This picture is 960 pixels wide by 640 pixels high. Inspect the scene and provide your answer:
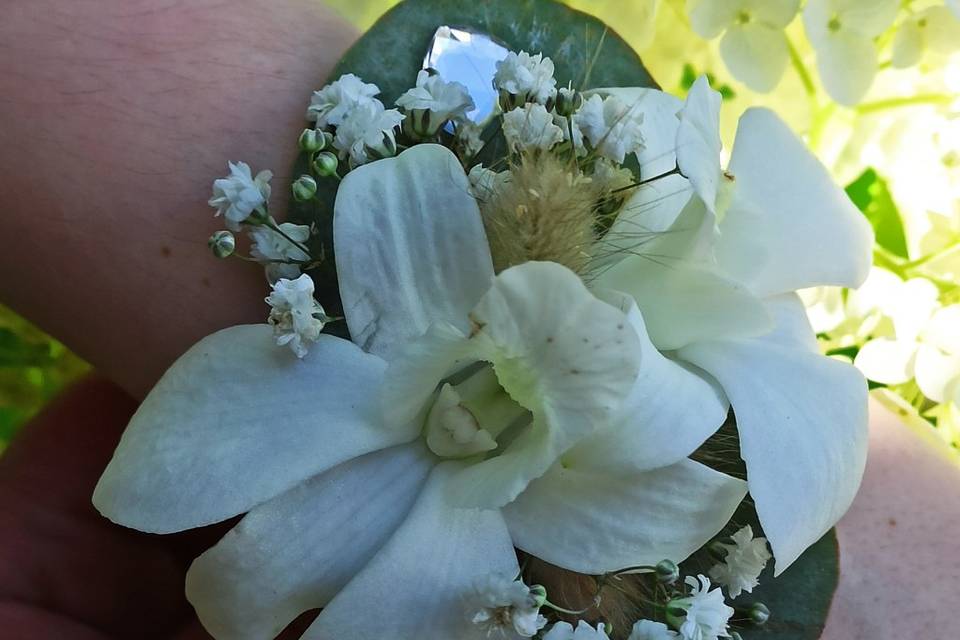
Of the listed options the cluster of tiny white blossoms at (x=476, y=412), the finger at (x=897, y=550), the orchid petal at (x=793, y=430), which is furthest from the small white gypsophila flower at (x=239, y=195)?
the finger at (x=897, y=550)

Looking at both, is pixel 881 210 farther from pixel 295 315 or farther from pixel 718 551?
pixel 295 315

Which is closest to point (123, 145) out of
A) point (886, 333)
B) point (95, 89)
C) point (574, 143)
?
point (95, 89)

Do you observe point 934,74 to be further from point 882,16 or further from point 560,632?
point 560,632

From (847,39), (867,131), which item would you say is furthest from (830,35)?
(867,131)

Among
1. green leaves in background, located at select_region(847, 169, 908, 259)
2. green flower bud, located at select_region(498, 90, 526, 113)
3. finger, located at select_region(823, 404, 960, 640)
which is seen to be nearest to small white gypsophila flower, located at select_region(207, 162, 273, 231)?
green flower bud, located at select_region(498, 90, 526, 113)

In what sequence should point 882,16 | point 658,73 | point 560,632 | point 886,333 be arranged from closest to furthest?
point 560,632, point 882,16, point 886,333, point 658,73

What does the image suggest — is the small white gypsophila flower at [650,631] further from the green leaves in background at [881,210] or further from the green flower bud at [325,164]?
the green leaves in background at [881,210]
